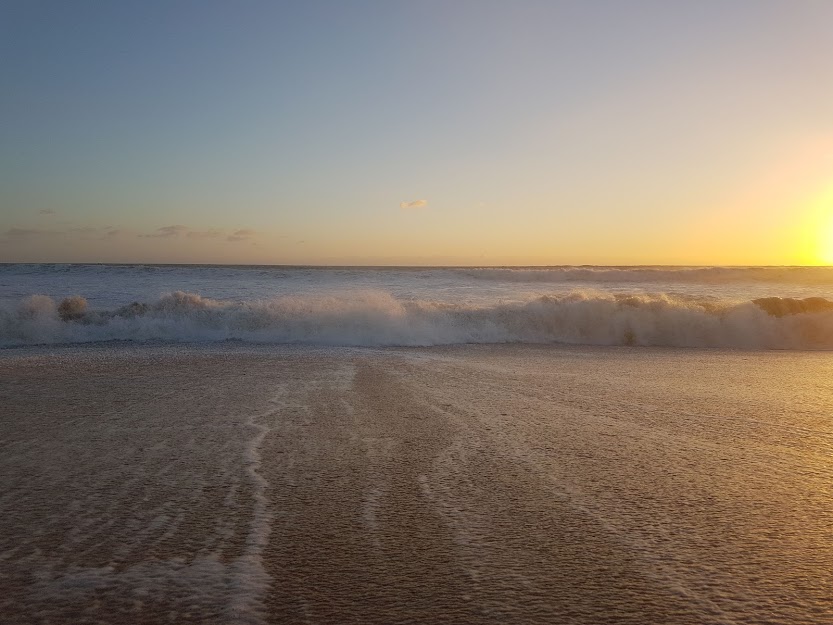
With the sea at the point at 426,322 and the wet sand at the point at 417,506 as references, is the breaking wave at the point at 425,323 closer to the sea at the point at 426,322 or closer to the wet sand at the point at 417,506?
→ the sea at the point at 426,322

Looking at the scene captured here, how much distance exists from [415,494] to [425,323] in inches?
372

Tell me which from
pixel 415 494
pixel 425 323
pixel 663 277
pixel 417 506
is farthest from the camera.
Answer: pixel 663 277

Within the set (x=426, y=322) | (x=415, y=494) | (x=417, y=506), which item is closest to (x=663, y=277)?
(x=426, y=322)

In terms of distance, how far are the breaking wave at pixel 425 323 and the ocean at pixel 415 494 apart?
4528 mm

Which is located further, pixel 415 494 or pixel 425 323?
pixel 425 323

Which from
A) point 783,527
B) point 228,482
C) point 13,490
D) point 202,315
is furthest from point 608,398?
point 202,315

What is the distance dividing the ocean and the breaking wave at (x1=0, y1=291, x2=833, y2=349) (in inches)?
178

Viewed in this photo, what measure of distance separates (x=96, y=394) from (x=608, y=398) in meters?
4.26

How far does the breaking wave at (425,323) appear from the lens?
11.5 metres

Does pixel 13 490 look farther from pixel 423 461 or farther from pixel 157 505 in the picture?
pixel 423 461

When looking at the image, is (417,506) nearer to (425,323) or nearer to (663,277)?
(425,323)

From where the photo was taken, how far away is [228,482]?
9.23 ft

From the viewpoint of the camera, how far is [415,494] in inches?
103

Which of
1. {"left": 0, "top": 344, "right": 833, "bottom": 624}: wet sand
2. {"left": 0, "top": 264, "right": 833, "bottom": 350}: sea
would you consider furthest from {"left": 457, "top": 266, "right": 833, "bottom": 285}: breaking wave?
{"left": 0, "top": 344, "right": 833, "bottom": 624}: wet sand
